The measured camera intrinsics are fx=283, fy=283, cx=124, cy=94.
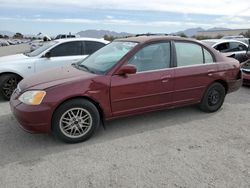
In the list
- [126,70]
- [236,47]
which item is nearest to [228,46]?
Result: [236,47]

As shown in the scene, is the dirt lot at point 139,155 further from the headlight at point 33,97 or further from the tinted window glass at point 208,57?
the tinted window glass at point 208,57

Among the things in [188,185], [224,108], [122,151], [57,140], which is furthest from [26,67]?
[188,185]

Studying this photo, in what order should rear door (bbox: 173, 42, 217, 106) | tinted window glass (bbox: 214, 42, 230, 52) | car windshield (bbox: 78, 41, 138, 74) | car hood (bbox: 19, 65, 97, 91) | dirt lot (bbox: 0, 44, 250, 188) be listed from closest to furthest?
dirt lot (bbox: 0, 44, 250, 188) → car hood (bbox: 19, 65, 97, 91) → car windshield (bbox: 78, 41, 138, 74) → rear door (bbox: 173, 42, 217, 106) → tinted window glass (bbox: 214, 42, 230, 52)

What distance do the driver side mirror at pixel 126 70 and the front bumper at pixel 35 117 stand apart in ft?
4.06

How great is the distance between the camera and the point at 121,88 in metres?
4.45

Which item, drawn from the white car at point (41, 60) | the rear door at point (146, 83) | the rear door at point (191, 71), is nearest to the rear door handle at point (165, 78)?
the rear door at point (146, 83)

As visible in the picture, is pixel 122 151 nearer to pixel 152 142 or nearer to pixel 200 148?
pixel 152 142

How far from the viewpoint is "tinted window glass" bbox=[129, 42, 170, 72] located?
471 cm

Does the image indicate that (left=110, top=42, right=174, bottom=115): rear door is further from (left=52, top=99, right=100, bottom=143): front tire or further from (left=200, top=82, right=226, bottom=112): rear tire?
(left=200, top=82, right=226, bottom=112): rear tire

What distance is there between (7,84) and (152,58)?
12.4 feet

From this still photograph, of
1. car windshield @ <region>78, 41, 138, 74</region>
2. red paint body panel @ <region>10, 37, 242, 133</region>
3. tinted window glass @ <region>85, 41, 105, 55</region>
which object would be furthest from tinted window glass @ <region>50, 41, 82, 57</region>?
red paint body panel @ <region>10, 37, 242, 133</region>

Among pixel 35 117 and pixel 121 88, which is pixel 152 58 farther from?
pixel 35 117

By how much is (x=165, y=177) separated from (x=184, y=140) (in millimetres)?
1156

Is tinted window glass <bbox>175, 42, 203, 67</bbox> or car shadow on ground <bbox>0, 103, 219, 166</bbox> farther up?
tinted window glass <bbox>175, 42, 203, 67</bbox>
